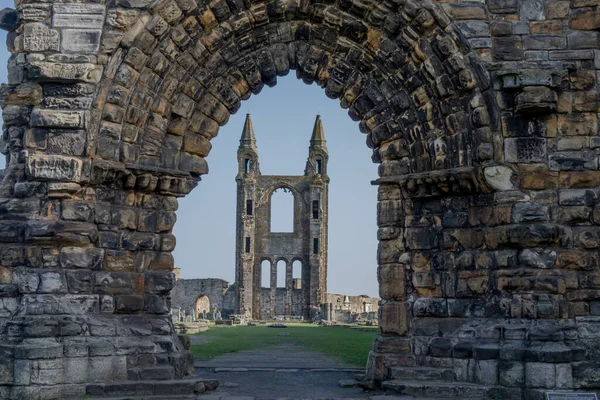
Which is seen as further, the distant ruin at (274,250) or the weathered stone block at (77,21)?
the distant ruin at (274,250)

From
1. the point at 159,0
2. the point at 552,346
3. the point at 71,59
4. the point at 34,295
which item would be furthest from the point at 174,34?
the point at 552,346

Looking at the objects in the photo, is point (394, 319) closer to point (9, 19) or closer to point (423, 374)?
point (423, 374)

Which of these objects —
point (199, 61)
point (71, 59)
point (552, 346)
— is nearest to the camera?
point (552, 346)

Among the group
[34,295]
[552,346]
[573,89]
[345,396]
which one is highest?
[573,89]

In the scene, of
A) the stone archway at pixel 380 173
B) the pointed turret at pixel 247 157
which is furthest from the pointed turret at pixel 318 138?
the stone archway at pixel 380 173

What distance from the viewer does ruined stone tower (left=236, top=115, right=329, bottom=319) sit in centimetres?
6147

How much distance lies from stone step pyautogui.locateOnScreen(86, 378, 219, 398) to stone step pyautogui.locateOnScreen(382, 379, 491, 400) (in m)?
2.37

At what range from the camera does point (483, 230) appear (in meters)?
9.68

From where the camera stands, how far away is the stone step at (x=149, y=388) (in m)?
8.72

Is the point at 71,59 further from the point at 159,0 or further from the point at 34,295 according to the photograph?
the point at 34,295

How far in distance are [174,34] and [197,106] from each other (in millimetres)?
1058

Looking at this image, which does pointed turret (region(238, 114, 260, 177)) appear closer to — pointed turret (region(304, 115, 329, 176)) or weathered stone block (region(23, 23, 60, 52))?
pointed turret (region(304, 115, 329, 176))

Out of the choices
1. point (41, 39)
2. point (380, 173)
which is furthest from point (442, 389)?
point (41, 39)

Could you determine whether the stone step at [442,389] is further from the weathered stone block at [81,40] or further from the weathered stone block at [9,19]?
the weathered stone block at [9,19]
